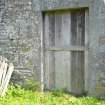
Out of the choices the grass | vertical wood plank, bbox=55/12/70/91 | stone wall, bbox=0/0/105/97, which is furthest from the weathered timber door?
the grass

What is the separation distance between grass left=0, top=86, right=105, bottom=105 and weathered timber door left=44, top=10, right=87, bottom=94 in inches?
15.7

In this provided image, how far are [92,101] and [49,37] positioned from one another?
202cm

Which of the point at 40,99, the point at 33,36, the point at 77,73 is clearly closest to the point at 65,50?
the point at 77,73

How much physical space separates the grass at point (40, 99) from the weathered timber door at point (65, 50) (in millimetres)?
398

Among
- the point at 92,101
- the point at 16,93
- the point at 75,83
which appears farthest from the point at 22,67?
the point at 92,101

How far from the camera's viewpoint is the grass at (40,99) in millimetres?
6875

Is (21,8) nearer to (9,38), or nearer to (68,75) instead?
(9,38)

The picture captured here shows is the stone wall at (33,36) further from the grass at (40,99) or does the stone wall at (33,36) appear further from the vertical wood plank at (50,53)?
the grass at (40,99)

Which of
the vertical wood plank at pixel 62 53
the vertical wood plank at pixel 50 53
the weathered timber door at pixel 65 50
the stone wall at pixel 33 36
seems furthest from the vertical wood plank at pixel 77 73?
the vertical wood plank at pixel 50 53

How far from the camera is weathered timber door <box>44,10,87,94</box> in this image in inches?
298

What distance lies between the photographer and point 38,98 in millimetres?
7266

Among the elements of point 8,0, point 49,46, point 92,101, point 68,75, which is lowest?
point 92,101

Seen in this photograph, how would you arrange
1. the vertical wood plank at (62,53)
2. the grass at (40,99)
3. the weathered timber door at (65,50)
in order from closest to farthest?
the grass at (40,99)
the weathered timber door at (65,50)
the vertical wood plank at (62,53)

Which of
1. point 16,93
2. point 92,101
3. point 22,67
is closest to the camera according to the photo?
point 92,101
